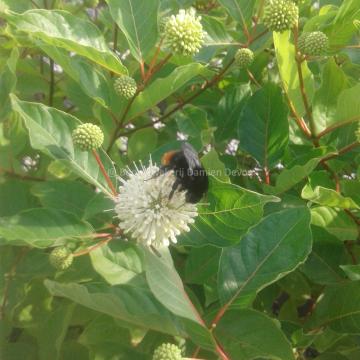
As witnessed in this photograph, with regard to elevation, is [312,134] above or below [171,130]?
above

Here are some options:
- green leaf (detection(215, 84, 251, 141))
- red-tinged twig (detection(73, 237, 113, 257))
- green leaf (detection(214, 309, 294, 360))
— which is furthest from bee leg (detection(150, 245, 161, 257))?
green leaf (detection(215, 84, 251, 141))

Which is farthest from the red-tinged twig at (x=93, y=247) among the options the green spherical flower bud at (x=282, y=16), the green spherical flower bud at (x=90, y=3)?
the green spherical flower bud at (x=90, y=3)

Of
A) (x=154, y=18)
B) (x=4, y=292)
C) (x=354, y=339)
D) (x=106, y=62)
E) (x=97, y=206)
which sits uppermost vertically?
(x=154, y=18)

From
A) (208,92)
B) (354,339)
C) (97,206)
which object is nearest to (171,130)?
(208,92)

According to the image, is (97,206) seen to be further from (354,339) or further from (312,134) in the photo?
(354,339)

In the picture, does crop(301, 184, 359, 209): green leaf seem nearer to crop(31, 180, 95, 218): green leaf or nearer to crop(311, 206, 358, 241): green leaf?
crop(311, 206, 358, 241): green leaf

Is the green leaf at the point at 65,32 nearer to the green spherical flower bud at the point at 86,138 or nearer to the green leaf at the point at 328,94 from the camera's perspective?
the green spherical flower bud at the point at 86,138

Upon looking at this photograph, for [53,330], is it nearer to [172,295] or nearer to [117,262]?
[117,262]
